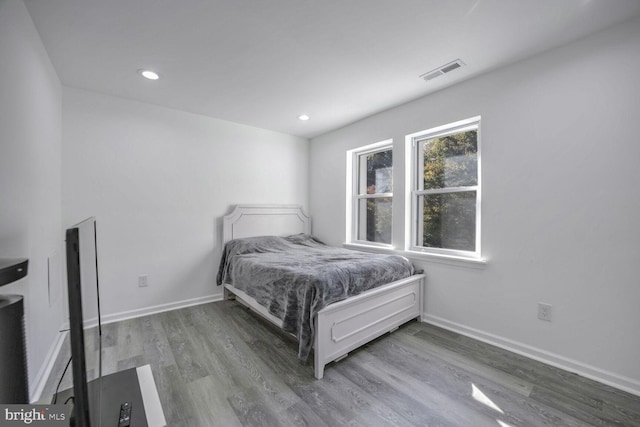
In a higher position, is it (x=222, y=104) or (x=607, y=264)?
(x=222, y=104)

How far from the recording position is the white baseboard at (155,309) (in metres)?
2.77

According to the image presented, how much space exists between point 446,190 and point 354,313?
5.08 ft

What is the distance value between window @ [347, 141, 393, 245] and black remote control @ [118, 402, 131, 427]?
2903mm

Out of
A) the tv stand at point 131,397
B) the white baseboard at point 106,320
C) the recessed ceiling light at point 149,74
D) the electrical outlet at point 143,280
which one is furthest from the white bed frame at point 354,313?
the recessed ceiling light at point 149,74

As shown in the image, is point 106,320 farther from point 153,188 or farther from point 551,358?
point 551,358

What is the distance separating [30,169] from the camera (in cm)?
172

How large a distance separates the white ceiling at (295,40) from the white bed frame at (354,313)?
5.63ft

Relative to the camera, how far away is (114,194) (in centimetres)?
281

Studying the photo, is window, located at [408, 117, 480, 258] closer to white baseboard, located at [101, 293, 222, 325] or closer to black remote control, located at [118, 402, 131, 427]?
white baseboard, located at [101, 293, 222, 325]

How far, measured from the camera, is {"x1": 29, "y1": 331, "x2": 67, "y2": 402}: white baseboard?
5.41 ft

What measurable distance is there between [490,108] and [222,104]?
105 inches

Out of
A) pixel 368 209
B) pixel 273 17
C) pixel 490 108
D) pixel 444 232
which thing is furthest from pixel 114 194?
A: pixel 490 108

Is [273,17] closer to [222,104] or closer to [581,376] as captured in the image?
[222,104]

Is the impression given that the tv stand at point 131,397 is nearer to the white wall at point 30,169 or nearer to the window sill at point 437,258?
the white wall at point 30,169
